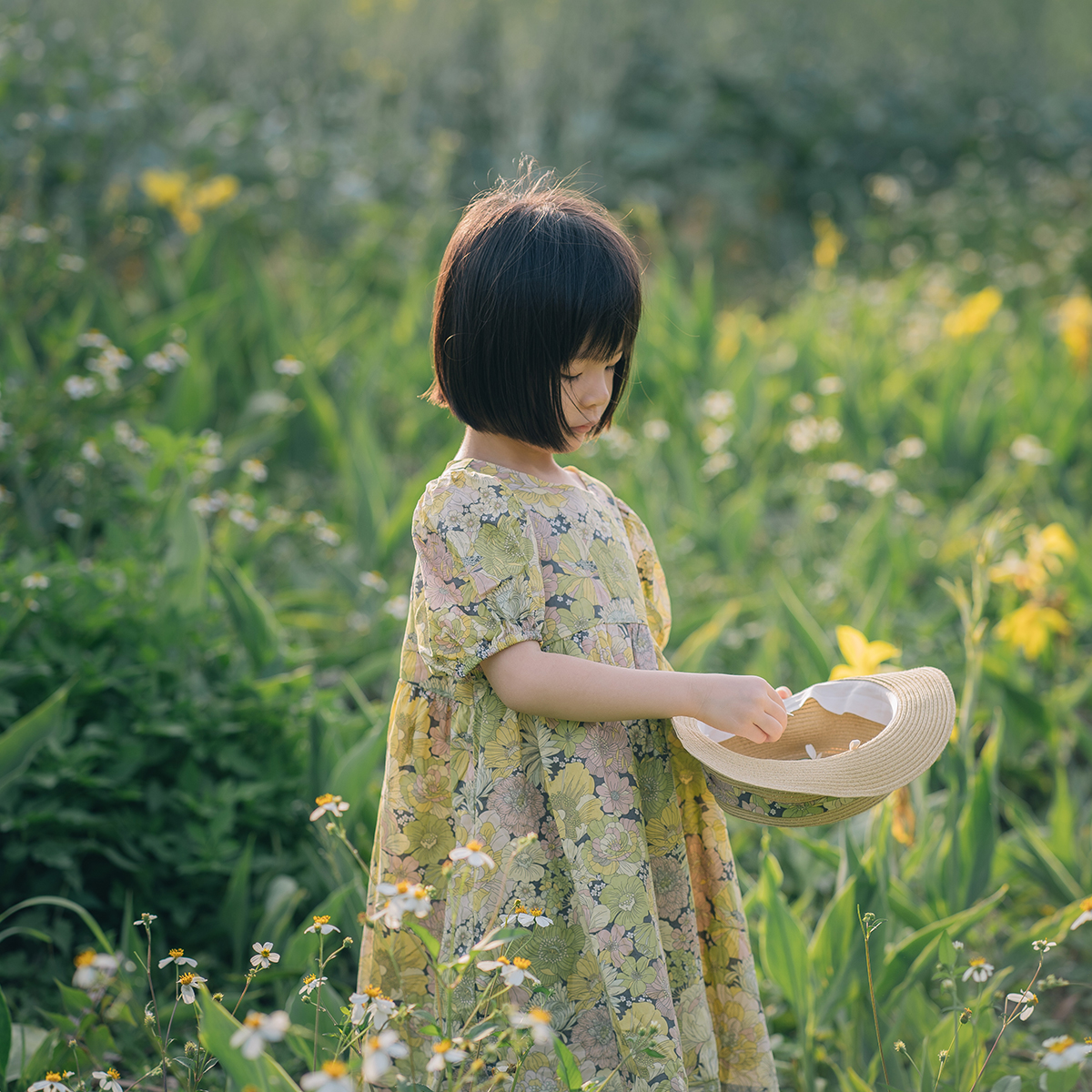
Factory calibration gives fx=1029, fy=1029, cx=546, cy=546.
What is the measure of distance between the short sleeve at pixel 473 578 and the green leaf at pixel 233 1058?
0.37 meters

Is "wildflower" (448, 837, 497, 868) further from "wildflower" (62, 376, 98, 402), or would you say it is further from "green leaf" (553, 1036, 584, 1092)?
"wildflower" (62, 376, 98, 402)

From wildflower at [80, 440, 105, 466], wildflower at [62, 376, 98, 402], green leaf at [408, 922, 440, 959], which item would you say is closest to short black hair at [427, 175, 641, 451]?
green leaf at [408, 922, 440, 959]

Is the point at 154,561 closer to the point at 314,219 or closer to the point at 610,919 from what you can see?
the point at 610,919

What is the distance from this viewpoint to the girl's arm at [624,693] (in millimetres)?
1028

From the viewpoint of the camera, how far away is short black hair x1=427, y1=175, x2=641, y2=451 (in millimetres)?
1048

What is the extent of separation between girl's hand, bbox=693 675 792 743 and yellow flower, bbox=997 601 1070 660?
55.1 inches

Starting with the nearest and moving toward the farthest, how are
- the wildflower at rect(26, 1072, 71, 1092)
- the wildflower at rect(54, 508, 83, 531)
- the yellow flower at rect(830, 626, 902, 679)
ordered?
the wildflower at rect(26, 1072, 71, 1092) → the yellow flower at rect(830, 626, 902, 679) → the wildflower at rect(54, 508, 83, 531)

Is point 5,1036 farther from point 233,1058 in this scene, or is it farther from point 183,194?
point 183,194

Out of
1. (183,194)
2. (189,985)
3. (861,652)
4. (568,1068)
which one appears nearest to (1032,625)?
(861,652)

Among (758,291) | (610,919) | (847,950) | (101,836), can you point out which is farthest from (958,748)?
(758,291)

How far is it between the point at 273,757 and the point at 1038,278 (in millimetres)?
4675

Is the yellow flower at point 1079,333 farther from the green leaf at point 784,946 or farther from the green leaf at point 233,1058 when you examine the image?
the green leaf at point 233,1058

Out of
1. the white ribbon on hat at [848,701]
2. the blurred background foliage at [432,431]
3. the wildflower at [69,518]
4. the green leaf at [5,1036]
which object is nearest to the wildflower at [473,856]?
the white ribbon on hat at [848,701]

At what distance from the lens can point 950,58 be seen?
7.91 m
